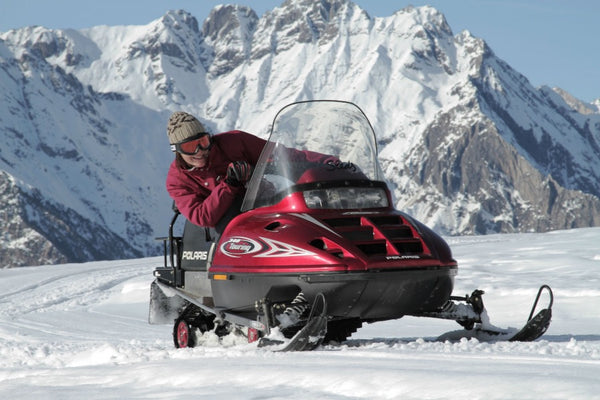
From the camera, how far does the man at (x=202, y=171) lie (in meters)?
5.77

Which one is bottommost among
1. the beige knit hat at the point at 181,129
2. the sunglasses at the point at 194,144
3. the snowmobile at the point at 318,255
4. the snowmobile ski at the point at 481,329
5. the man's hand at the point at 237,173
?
the snowmobile ski at the point at 481,329

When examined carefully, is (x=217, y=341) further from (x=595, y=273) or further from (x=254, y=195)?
(x=595, y=273)

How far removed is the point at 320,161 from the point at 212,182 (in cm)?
85

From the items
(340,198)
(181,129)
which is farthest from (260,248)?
(181,129)

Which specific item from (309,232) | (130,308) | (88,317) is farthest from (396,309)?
(130,308)

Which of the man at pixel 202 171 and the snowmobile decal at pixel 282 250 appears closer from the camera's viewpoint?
the snowmobile decal at pixel 282 250

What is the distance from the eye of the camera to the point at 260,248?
518 cm

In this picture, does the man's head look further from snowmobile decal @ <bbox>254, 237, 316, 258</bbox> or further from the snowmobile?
snowmobile decal @ <bbox>254, 237, 316, 258</bbox>

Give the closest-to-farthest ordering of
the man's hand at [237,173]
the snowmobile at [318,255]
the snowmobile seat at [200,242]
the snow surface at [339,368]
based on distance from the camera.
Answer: the snow surface at [339,368], the snowmobile at [318,255], the man's hand at [237,173], the snowmobile seat at [200,242]

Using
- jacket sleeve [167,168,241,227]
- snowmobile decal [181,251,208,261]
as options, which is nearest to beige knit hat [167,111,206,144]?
jacket sleeve [167,168,241,227]

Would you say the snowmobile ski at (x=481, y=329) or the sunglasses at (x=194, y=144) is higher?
the sunglasses at (x=194, y=144)

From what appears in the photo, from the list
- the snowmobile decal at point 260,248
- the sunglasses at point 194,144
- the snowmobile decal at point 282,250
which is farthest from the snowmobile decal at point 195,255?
the snowmobile decal at point 282,250

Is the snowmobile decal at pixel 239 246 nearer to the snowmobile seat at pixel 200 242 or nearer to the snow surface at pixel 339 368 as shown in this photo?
the snowmobile seat at pixel 200 242

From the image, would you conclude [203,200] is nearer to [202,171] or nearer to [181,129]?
[202,171]
